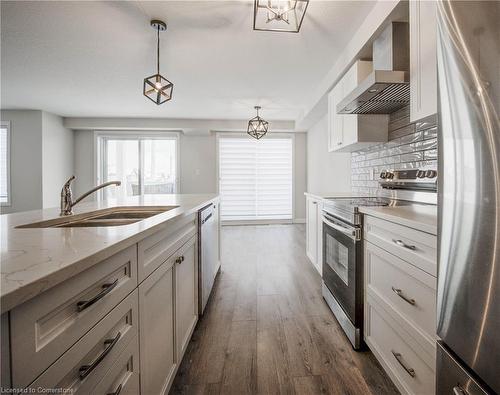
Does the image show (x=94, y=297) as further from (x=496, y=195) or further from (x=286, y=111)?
(x=286, y=111)

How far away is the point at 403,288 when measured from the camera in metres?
1.12

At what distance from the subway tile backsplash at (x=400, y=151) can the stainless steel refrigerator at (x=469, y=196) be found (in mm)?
888

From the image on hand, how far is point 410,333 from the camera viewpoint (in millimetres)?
1065

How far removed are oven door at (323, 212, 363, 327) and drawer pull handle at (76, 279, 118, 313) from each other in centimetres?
135

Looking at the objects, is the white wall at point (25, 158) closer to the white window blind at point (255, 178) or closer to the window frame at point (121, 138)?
the window frame at point (121, 138)

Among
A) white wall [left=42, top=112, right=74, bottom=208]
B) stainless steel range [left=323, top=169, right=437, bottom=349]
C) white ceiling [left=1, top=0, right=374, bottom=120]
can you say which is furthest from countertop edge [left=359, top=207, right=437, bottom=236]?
white wall [left=42, top=112, right=74, bottom=208]

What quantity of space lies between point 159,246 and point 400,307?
3.82 feet

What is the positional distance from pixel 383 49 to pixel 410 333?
80.2 inches

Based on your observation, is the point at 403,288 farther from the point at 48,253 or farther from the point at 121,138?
the point at 121,138

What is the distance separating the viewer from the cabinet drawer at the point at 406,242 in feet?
3.11

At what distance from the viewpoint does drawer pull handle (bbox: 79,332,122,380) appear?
A: 55cm

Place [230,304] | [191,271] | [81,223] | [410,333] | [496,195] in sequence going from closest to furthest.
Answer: [496,195]
[410,333]
[81,223]
[191,271]
[230,304]

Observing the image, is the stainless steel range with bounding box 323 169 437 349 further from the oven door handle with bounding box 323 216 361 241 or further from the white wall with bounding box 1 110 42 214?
the white wall with bounding box 1 110 42 214

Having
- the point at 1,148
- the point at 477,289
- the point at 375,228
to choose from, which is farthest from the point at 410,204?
the point at 1,148
